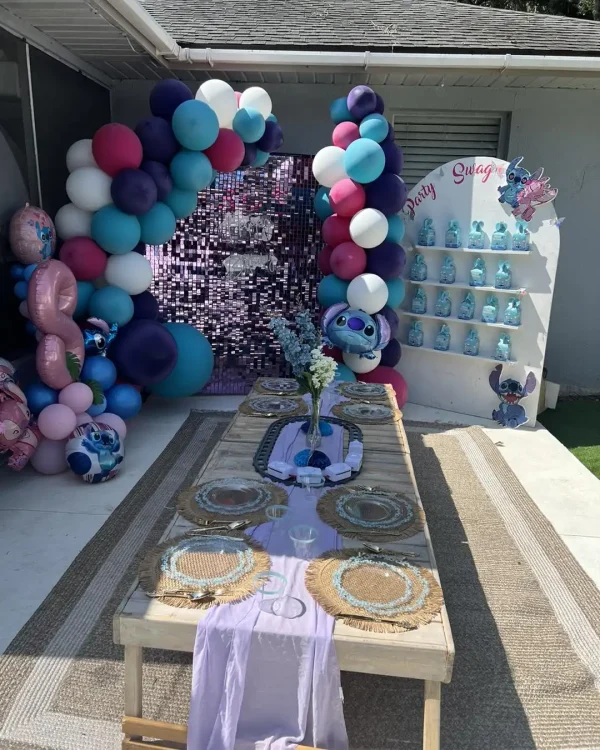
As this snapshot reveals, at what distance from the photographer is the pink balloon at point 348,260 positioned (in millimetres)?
5276

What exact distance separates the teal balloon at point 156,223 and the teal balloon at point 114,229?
89 millimetres

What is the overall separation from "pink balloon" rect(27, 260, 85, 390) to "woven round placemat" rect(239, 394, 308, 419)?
123 centimetres

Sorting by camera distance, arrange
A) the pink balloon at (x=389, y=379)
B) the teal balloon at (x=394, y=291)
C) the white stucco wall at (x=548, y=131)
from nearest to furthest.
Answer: the teal balloon at (x=394, y=291) → the pink balloon at (x=389, y=379) → the white stucco wall at (x=548, y=131)

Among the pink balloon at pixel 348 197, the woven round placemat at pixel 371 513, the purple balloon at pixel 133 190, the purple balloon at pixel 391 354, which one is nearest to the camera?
the woven round placemat at pixel 371 513

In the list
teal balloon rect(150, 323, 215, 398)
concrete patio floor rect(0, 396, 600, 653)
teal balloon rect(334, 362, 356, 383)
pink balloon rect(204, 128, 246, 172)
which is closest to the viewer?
concrete patio floor rect(0, 396, 600, 653)

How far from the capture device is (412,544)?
7.93 ft

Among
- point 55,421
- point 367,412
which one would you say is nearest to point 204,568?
point 367,412

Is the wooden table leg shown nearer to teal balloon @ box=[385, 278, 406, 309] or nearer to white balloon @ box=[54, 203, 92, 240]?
white balloon @ box=[54, 203, 92, 240]


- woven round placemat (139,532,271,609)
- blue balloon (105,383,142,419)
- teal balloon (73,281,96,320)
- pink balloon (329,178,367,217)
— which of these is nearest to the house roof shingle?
pink balloon (329,178,367,217)

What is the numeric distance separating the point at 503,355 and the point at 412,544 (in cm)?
356

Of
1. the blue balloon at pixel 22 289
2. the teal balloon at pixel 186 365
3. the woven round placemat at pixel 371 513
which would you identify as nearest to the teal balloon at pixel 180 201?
the teal balloon at pixel 186 365

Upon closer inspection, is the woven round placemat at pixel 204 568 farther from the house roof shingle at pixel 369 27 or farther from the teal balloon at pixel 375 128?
the house roof shingle at pixel 369 27

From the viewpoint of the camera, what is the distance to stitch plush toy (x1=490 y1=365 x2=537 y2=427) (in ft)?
18.2

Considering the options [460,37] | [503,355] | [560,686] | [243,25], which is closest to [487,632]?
[560,686]
